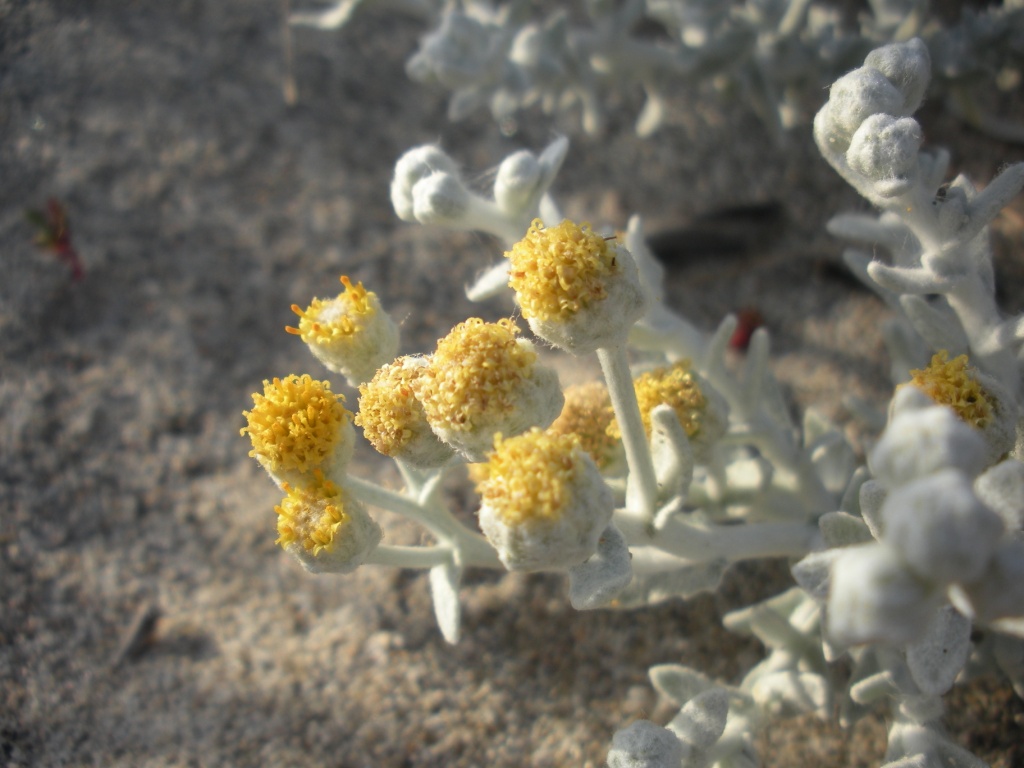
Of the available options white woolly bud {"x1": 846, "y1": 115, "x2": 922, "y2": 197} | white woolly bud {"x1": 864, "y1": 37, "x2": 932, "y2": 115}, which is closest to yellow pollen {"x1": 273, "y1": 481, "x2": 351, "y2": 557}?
white woolly bud {"x1": 846, "y1": 115, "x2": 922, "y2": 197}

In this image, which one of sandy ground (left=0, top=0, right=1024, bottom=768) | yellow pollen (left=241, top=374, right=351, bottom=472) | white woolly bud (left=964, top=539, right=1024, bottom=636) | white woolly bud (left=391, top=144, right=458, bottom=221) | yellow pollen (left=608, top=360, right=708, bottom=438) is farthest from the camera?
sandy ground (left=0, top=0, right=1024, bottom=768)

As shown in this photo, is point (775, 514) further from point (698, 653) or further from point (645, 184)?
point (645, 184)

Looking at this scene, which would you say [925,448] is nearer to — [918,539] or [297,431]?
[918,539]

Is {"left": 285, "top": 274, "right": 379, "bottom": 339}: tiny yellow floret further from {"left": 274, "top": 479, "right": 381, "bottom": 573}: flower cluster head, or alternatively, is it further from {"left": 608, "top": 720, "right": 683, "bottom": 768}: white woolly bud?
{"left": 608, "top": 720, "right": 683, "bottom": 768}: white woolly bud

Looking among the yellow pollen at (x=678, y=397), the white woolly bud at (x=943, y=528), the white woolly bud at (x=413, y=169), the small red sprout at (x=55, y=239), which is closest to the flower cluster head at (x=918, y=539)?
the white woolly bud at (x=943, y=528)

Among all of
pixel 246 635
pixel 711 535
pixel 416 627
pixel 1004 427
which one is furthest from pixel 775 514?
pixel 246 635

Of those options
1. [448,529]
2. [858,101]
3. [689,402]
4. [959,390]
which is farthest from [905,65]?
[448,529]
